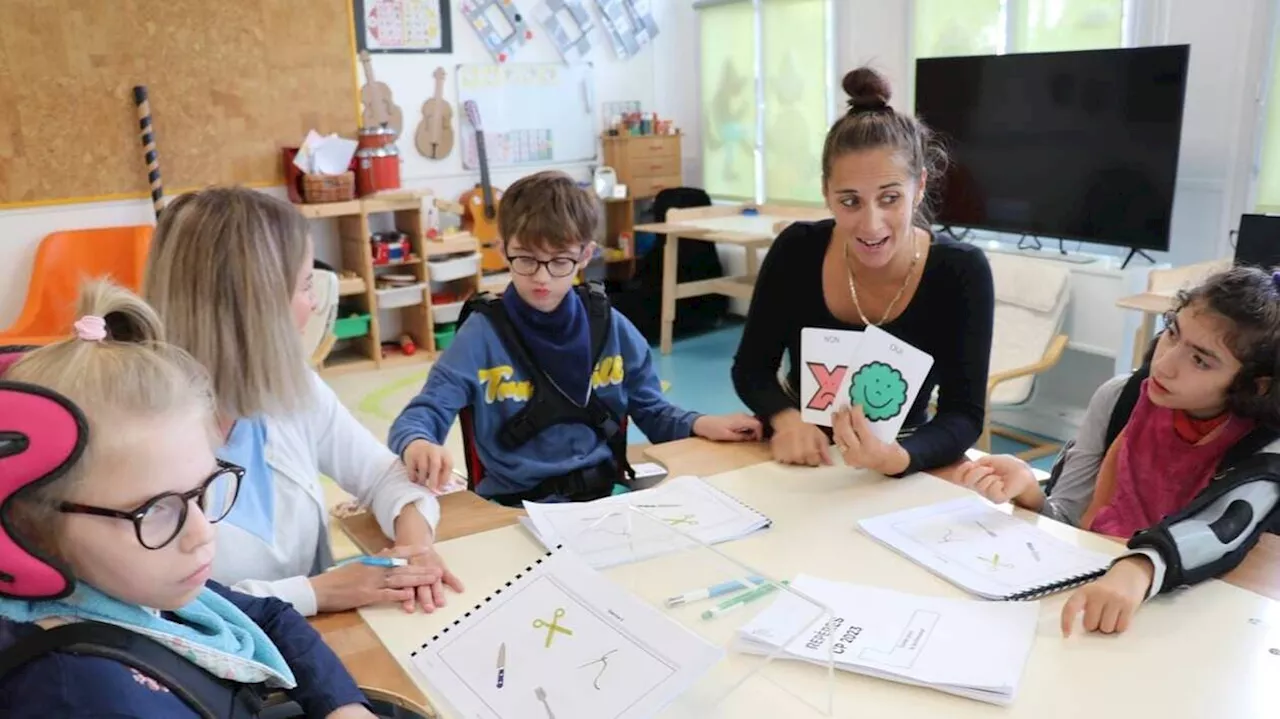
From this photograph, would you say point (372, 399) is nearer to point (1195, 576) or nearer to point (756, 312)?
point (756, 312)

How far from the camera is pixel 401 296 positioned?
17.0 feet

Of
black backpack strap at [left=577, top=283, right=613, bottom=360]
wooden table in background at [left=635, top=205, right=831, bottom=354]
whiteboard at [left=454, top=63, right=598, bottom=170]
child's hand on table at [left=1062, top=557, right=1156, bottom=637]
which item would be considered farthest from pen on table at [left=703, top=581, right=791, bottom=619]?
whiteboard at [left=454, top=63, right=598, bottom=170]

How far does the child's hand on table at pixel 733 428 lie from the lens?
5.99 ft

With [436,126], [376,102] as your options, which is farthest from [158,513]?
[436,126]

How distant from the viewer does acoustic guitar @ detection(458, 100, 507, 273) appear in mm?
5617

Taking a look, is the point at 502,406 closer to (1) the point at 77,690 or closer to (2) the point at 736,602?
(2) the point at 736,602

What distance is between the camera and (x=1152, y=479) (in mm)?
1527

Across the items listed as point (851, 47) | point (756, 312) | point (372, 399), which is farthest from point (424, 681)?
point (851, 47)

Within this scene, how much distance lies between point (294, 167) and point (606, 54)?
7.12 ft

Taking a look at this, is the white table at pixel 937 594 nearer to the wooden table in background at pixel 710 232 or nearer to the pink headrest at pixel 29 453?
the pink headrest at pixel 29 453

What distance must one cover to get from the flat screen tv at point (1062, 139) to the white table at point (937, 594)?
256cm

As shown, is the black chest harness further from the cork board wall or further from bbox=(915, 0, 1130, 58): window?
the cork board wall

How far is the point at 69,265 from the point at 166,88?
95cm

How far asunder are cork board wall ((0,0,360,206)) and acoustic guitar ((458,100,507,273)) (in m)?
0.71
